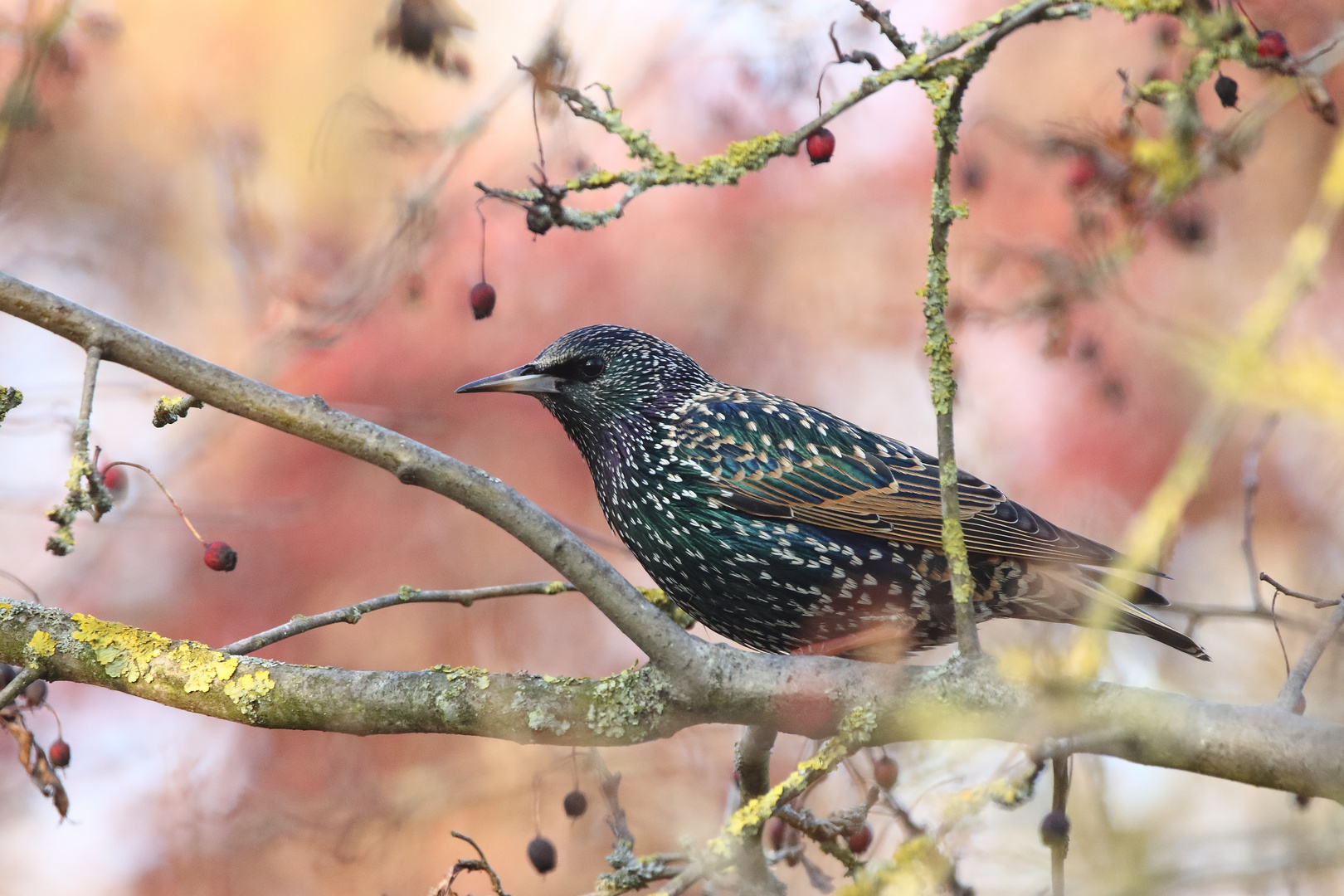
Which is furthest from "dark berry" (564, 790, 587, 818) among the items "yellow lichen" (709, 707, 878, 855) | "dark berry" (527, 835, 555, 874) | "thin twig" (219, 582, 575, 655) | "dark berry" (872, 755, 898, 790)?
"yellow lichen" (709, 707, 878, 855)

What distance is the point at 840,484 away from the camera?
3.41m

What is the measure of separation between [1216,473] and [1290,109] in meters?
1.59

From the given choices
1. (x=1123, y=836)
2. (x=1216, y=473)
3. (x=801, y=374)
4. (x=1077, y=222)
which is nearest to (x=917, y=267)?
(x=801, y=374)

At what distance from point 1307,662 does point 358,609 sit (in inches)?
76.0

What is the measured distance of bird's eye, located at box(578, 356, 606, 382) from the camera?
3.64 metres

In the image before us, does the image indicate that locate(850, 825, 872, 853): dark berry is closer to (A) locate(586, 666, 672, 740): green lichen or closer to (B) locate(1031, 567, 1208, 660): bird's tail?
(B) locate(1031, 567, 1208, 660): bird's tail

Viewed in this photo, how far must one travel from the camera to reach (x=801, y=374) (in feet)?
17.7

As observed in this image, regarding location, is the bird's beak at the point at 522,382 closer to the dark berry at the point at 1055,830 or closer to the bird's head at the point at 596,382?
the bird's head at the point at 596,382

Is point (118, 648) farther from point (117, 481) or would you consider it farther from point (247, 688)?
point (117, 481)

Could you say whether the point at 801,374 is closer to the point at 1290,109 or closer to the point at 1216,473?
the point at 1216,473

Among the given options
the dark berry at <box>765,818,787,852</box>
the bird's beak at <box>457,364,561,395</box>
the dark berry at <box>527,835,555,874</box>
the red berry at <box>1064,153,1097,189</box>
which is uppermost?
the red berry at <box>1064,153,1097,189</box>

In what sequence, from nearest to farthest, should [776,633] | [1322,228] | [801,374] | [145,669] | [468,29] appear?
1. [1322,228]
2. [145,669]
3. [468,29]
4. [776,633]
5. [801,374]

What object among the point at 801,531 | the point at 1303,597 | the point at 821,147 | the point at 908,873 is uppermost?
the point at 821,147

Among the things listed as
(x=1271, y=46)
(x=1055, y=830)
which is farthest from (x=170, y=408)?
(x=1271, y=46)
